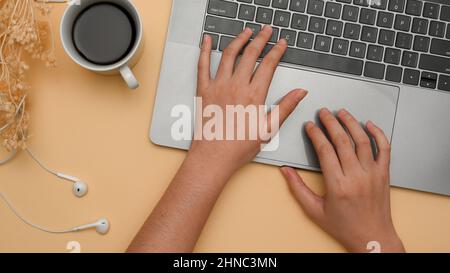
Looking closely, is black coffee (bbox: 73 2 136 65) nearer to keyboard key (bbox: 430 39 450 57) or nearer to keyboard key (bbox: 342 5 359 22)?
keyboard key (bbox: 342 5 359 22)

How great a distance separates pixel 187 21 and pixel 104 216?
0.35 metres

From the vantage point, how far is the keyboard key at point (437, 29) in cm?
66

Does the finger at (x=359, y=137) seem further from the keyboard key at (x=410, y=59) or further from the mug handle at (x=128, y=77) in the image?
the mug handle at (x=128, y=77)

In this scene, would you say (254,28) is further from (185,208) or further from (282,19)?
(185,208)

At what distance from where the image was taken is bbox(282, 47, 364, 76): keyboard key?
0.66 meters

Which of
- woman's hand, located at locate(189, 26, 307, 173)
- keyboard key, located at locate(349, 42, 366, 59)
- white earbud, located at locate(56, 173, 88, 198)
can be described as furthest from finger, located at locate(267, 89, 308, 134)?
white earbud, located at locate(56, 173, 88, 198)

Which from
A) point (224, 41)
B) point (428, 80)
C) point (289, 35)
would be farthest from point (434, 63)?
point (224, 41)

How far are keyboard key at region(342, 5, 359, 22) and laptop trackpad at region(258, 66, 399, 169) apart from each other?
96mm

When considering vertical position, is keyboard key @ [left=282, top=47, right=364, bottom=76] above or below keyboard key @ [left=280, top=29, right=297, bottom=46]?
below

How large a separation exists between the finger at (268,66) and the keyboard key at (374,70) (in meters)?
0.14

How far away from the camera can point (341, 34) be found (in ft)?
2.15

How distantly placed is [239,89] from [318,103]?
5.1 inches

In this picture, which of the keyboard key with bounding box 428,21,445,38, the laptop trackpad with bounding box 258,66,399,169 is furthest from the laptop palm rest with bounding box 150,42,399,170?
the keyboard key with bounding box 428,21,445,38

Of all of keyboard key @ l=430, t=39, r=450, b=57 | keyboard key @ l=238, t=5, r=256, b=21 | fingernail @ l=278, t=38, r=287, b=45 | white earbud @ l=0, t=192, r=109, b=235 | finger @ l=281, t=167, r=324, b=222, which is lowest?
white earbud @ l=0, t=192, r=109, b=235
